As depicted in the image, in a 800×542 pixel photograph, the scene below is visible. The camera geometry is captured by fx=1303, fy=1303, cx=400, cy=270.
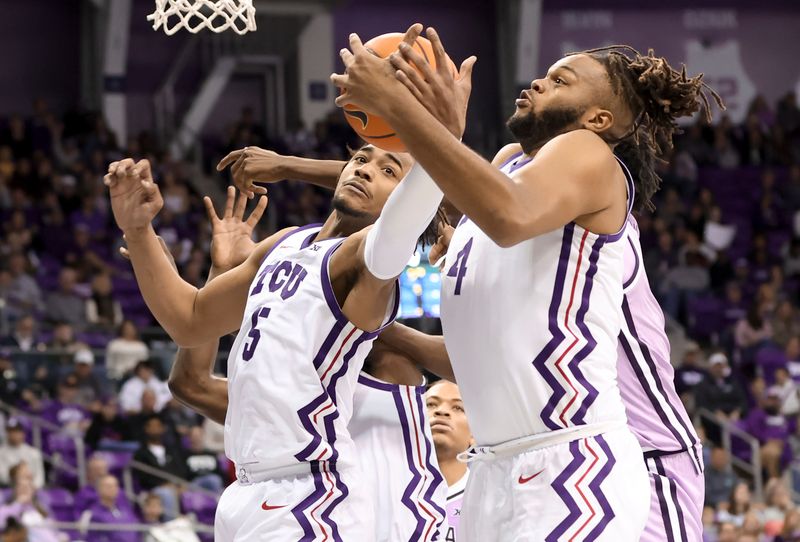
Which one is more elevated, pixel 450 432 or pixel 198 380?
pixel 198 380

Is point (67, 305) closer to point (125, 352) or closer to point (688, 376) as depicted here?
point (125, 352)

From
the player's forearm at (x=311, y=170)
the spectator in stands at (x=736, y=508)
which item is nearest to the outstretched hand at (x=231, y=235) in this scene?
the player's forearm at (x=311, y=170)

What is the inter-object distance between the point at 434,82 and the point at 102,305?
1142 cm

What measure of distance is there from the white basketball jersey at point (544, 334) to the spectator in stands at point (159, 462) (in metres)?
7.76

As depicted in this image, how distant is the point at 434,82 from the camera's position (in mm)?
2930

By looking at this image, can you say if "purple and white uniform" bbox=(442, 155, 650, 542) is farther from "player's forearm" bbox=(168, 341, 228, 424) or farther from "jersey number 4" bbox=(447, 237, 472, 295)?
"player's forearm" bbox=(168, 341, 228, 424)

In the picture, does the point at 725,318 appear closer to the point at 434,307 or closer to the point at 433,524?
the point at 434,307

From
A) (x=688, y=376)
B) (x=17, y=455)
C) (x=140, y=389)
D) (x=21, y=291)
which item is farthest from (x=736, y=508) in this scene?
(x=21, y=291)

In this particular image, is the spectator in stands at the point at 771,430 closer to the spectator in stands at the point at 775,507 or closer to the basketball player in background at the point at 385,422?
the spectator in stands at the point at 775,507

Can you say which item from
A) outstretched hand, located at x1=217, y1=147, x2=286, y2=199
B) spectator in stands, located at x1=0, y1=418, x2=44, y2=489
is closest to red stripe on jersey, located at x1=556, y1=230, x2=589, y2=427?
outstretched hand, located at x1=217, y1=147, x2=286, y2=199

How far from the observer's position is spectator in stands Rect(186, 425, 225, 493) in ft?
36.6

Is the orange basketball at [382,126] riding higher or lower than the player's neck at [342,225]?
higher

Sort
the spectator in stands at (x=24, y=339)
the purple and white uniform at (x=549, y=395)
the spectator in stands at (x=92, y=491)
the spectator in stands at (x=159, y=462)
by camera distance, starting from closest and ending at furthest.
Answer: the purple and white uniform at (x=549, y=395)
the spectator in stands at (x=92, y=491)
the spectator in stands at (x=159, y=462)
the spectator in stands at (x=24, y=339)

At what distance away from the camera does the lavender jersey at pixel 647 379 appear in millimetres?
3549
